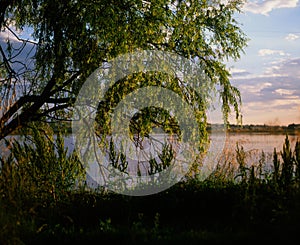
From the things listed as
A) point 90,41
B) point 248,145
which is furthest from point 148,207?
point 248,145

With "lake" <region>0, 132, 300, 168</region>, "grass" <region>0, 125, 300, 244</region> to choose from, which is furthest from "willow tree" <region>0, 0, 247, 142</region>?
"grass" <region>0, 125, 300, 244</region>

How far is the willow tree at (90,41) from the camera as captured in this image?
25.5ft

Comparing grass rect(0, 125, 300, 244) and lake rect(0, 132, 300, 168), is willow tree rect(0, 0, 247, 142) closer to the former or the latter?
lake rect(0, 132, 300, 168)

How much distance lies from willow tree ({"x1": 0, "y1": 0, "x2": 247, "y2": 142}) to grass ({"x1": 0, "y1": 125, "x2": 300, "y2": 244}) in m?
1.22

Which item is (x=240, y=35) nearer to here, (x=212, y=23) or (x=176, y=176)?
(x=212, y=23)

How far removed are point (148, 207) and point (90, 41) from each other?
10.8ft

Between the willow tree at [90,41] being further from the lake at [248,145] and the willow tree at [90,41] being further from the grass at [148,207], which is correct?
the grass at [148,207]

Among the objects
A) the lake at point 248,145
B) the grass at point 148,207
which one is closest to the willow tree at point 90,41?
the lake at point 248,145

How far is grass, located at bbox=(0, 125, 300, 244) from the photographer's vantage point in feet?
14.8

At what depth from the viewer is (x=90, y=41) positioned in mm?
7934

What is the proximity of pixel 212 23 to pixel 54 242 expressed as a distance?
5946 millimetres

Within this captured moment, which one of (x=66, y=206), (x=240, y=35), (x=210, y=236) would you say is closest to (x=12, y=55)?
(x=66, y=206)

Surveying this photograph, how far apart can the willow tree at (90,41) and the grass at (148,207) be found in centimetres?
122

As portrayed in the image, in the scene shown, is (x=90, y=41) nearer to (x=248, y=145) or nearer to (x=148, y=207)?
(x=148, y=207)
